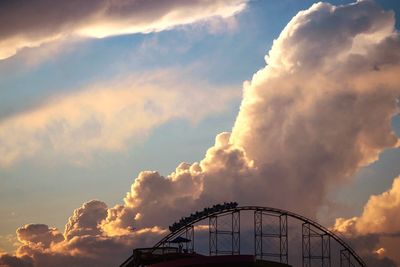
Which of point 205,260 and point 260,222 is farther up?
point 260,222

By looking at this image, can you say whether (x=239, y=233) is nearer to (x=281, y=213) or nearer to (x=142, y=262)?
(x=281, y=213)

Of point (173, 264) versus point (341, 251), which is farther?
point (341, 251)

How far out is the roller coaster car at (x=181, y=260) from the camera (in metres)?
107

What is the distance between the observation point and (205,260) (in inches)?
4220

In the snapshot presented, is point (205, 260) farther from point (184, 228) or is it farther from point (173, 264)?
point (184, 228)

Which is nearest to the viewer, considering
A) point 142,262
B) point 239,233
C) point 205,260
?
point 205,260

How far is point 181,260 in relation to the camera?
108625mm

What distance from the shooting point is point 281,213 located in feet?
408

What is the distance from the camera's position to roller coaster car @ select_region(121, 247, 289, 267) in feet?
352

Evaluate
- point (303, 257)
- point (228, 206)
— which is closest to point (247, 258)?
point (228, 206)

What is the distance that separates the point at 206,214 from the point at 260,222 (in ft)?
27.3

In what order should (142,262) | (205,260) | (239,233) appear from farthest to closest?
(239,233) < (142,262) < (205,260)

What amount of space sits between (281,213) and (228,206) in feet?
26.2

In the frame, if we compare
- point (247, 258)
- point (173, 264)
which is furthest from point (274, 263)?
point (173, 264)
